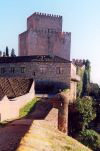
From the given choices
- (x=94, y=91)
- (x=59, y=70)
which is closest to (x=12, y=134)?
(x=59, y=70)

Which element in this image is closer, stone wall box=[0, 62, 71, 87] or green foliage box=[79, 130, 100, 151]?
green foliage box=[79, 130, 100, 151]

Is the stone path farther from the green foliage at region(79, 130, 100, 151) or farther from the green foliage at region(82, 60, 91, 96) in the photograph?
the green foliage at region(82, 60, 91, 96)

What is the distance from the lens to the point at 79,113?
1139 inches

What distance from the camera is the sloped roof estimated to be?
1129 inches

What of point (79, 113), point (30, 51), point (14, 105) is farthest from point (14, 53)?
point (14, 105)

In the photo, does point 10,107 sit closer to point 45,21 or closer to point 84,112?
point 84,112

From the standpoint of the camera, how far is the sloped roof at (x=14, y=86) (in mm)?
28669

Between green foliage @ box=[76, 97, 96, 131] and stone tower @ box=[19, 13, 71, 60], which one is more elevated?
stone tower @ box=[19, 13, 71, 60]

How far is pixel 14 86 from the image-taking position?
30.8m

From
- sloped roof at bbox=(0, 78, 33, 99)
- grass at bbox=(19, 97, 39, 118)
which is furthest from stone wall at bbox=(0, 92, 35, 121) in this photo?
sloped roof at bbox=(0, 78, 33, 99)

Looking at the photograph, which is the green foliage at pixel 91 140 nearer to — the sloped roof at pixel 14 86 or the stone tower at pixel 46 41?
the sloped roof at pixel 14 86

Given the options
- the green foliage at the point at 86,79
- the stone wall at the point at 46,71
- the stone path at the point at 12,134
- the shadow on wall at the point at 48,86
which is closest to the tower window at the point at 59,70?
the stone wall at the point at 46,71

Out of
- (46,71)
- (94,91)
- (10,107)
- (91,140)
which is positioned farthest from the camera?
(94,91)

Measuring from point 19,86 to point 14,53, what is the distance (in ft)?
91.9
